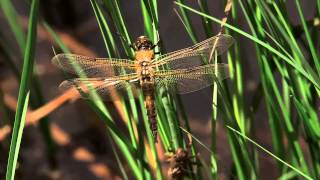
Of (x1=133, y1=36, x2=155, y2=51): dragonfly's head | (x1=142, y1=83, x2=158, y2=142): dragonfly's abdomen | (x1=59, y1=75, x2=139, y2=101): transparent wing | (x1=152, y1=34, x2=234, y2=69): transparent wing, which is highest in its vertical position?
(x1=133, y1=36, x2=155, y2=51): dragonfly's head

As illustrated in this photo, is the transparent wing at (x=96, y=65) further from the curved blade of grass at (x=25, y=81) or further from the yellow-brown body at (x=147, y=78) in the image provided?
the curved blade of grass at (x=25, y=81)

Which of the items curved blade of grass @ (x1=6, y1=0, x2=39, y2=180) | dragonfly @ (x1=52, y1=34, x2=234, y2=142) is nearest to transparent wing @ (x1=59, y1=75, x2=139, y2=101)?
dragonfly @ (x1=52, y1=34, x2=234, y2=142)

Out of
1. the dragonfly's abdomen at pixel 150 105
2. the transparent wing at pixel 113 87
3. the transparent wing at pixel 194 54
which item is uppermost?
the transparent wing at pixel 194 54

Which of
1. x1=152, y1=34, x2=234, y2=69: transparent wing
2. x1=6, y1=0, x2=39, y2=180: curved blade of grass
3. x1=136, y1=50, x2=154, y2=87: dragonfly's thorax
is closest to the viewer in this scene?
x1=6, y1=0, x2=39, y2=180: curved blade of grass

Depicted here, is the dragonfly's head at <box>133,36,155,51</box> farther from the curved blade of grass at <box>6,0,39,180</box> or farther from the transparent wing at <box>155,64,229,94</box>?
the curved blade of grass at <box>6,0,39,180</box>

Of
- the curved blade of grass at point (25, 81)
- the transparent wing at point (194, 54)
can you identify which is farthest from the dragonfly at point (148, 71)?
the curved blade of grass at point (25, 81)

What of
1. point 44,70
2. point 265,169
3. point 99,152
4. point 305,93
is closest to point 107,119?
point 305,93

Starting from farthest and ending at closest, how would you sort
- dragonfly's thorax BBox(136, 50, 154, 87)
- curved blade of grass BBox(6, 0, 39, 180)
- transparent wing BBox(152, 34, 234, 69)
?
1. dragonfly's thorax BBox(136, 50, 154, 87)
2. transparent wing BBox(152, 34, 234, 69)
3. curved blade of grass BBox(6, 0, 39, 180)

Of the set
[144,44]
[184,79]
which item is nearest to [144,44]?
[144,44]

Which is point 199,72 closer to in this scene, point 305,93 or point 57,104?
point 305,93
